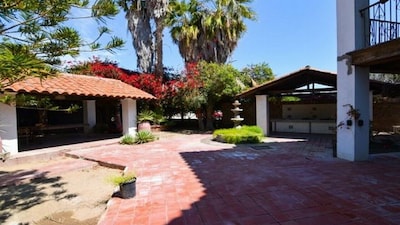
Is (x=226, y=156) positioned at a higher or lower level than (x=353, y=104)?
lower

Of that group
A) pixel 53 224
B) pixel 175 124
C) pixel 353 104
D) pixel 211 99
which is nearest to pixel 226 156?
pixel 353 104

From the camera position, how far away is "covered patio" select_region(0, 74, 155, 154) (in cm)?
924

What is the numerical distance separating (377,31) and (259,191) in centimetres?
595

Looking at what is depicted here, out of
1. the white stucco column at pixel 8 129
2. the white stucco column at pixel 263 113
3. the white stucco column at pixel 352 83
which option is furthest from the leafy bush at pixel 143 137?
the white stucco column at pixel 352 83

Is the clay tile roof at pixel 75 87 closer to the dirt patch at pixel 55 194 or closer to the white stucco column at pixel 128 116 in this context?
the white stucco column at pixel 128 116

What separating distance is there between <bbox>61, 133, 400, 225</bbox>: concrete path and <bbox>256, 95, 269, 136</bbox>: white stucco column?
5.45 meters

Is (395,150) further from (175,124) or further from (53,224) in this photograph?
(175,124)

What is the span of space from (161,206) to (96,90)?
883 cm

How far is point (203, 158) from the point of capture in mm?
8648

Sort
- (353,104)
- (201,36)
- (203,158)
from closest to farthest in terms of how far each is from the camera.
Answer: (353,104), (203,158), (201,36)

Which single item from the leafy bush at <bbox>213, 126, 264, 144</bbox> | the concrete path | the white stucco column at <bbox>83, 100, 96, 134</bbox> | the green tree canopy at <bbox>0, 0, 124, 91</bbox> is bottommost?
the concrete path

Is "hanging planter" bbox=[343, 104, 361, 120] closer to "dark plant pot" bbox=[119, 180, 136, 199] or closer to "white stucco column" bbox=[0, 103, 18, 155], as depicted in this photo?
"dark plant pot" bbox=[119, 180, 136, 199]

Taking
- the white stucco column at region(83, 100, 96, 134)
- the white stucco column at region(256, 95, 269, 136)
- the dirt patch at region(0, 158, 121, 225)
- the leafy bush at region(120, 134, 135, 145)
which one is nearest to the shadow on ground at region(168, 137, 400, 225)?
the dirt patch at region(0, 158, 121, 225)

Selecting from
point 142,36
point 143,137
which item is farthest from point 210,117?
point 142,36
